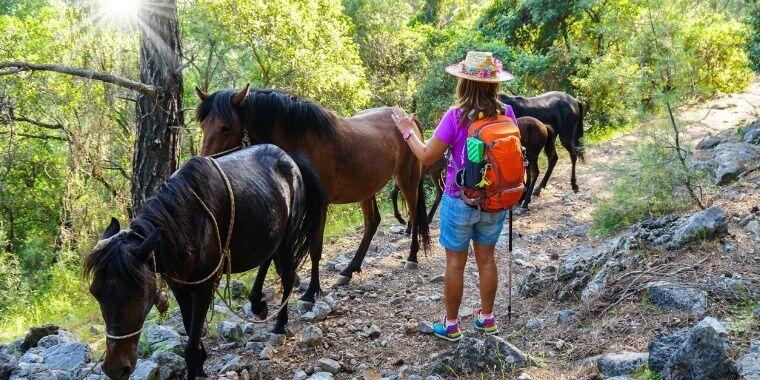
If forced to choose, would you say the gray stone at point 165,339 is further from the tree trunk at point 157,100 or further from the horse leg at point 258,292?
the tree trunk at point 157,100

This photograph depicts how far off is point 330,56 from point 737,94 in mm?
10987

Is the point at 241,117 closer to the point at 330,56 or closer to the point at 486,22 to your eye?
the point at 330,56

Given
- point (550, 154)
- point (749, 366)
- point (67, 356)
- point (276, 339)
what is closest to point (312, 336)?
point (276, 339)

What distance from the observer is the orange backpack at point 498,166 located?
3.30m

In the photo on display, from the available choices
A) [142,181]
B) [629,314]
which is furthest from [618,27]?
[142,181]

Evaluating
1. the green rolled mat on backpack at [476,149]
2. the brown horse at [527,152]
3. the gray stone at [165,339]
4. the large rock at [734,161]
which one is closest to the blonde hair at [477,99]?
the green rolled mat on backpack at [476,149]

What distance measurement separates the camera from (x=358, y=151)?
5.36 metres

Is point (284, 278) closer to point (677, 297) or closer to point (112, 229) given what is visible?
point (112, 229)

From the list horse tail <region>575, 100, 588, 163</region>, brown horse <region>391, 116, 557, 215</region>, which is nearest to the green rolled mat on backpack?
brown horse <region>391, 116, 557, 215</region>

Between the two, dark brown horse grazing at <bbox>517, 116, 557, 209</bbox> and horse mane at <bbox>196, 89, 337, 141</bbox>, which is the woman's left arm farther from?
dark brown horse grazing at <bbox>517, 116, 557, 209</bbox>

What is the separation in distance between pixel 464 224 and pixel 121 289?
2070mm

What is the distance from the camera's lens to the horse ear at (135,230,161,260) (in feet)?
8.29

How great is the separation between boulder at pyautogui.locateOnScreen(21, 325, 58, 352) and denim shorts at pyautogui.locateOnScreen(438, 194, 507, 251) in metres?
3.08

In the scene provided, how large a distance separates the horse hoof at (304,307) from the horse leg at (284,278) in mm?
503
